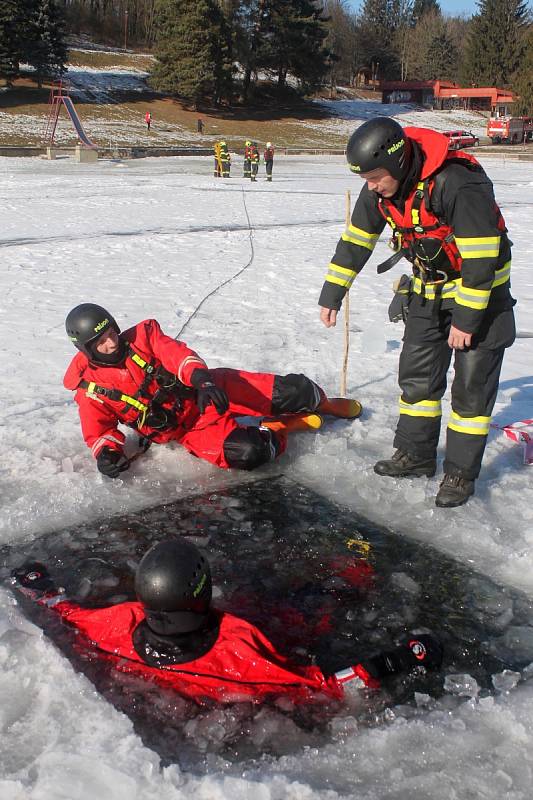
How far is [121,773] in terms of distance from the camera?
87.2 inches

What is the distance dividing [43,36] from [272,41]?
18.7 meters

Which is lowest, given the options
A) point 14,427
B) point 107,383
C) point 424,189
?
point 14,427

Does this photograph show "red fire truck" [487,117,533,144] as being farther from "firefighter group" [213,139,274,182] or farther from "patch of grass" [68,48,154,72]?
"patch of grass" [68,48,154,72]

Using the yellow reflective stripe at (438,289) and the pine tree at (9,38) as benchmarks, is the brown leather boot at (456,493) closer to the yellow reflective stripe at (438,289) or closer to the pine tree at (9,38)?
the yellow reflective stripe at (438,289)

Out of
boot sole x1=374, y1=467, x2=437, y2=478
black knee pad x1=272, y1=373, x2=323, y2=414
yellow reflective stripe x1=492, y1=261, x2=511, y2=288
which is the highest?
yellow reflective stripe x1=492, y1=261, x2=511, y2=288

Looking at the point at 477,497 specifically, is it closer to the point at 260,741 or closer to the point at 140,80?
the point at 260,741

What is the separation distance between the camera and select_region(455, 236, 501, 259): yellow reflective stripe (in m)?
3.36

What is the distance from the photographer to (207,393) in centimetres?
409

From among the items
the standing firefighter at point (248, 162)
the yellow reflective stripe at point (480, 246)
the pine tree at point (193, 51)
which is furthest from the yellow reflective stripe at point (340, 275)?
the pine tree at point (193, 51)

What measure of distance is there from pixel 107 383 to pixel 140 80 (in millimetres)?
59363

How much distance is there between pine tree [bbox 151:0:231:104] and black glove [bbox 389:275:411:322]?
53.1m

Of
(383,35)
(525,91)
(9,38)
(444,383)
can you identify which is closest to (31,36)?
(9,38)

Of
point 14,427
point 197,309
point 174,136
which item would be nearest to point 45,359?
point 14,427

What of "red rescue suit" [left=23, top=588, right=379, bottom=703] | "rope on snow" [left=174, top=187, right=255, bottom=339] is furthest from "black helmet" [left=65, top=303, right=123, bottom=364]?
"rope on snow" [left=174, top=187, right=255, bottom=339]
